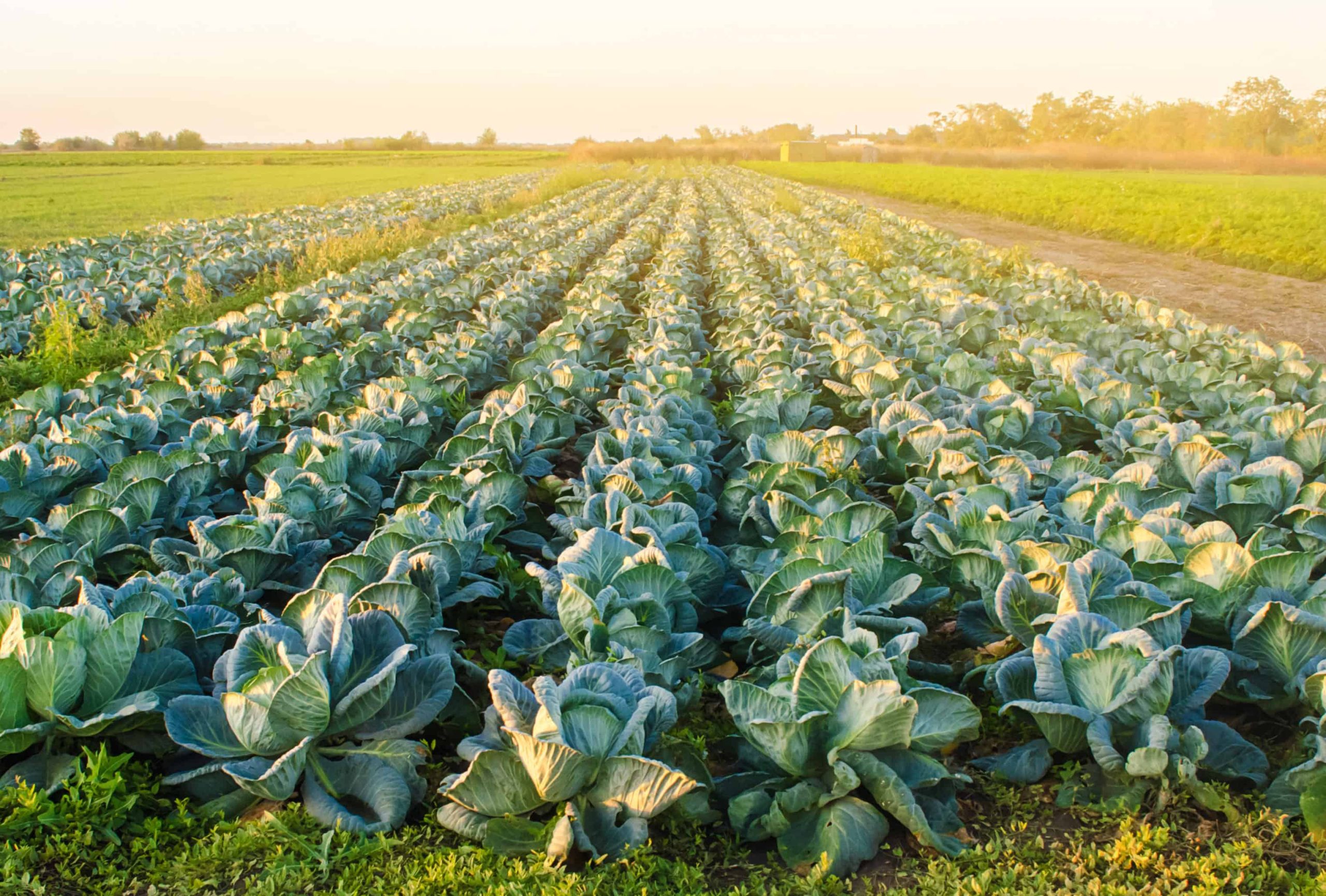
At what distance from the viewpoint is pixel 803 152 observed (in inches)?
2940

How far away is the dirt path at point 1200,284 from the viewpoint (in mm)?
9914

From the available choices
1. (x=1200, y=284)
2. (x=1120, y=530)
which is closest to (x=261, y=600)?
(x=1120, y=530)

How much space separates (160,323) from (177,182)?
31.2 meters

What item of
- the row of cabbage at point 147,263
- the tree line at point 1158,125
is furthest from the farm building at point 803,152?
the row of cabbage at point 147,263

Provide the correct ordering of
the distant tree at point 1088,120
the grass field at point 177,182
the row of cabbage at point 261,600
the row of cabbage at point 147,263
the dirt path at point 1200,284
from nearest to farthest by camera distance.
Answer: the row of cabbage at point 261,600 < the row of cabbage at point 147,263 < the dirt path at point 1200,284 < the grass field at point 177,182 < the distant tree at point 1088,120

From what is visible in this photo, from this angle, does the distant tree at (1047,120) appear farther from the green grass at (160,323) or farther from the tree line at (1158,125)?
the green grass at (160,323)

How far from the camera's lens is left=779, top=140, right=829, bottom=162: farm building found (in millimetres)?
74125

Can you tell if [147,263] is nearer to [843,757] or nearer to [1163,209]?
[843,757]

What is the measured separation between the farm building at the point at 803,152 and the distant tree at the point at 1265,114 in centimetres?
3452

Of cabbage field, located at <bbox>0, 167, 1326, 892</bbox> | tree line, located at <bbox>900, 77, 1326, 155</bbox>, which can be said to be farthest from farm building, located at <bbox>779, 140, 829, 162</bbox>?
cabbage field, located at <bbox>0, 167, 1326, 892</bbox>

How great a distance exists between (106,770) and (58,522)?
154 cm

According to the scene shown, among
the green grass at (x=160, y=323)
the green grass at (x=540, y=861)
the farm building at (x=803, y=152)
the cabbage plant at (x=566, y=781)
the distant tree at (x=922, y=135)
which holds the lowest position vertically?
the green grass at (x=540, y=861)

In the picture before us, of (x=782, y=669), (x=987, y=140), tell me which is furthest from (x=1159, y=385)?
(x=987, y=140)

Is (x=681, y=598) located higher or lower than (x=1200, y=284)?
lower
